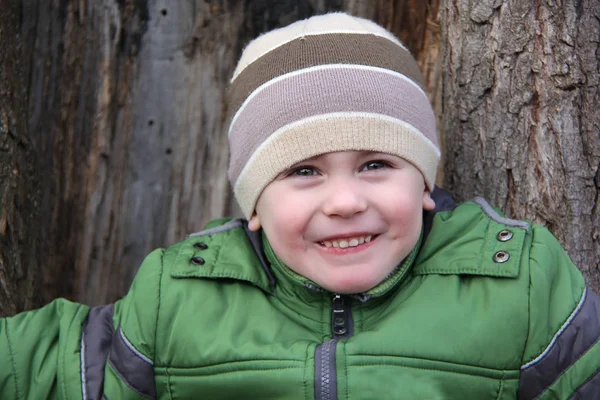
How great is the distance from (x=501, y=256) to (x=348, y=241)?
43 centimetres

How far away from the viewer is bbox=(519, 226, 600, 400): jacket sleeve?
2.05 meters

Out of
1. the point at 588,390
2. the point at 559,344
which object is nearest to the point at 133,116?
the point at 559,344

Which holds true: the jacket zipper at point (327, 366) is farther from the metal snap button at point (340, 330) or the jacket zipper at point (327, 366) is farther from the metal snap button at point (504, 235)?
the metal snap button at point (504, 235)

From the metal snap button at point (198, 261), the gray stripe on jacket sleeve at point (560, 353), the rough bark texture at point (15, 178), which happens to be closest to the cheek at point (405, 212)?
the gray stripe on jacket sleeve at point (560, 353)

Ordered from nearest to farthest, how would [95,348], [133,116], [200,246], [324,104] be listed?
[324,104], [95,348], [200,246], [133,116]

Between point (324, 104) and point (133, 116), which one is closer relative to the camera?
point (324, 104)

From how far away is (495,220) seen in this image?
228cm

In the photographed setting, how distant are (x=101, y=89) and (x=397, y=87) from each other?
1.27 metres

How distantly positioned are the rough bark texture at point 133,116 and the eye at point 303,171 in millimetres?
919

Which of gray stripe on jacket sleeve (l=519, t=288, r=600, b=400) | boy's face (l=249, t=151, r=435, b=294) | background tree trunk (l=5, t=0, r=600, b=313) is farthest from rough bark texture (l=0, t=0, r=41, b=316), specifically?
gray stripe on jacket sleeve (l=519, t=288, r=600, b=400)

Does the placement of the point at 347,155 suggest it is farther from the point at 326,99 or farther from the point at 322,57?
the point at 322,57

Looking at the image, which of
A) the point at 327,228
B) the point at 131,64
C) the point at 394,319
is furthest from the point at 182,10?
the point at 394,319

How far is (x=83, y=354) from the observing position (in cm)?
221

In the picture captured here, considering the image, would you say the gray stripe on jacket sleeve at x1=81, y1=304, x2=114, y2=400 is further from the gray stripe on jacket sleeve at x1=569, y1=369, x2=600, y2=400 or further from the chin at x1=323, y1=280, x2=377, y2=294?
the gray stripe on jacket sleeve at x1=569, y1=369, x2=600, y2=400
